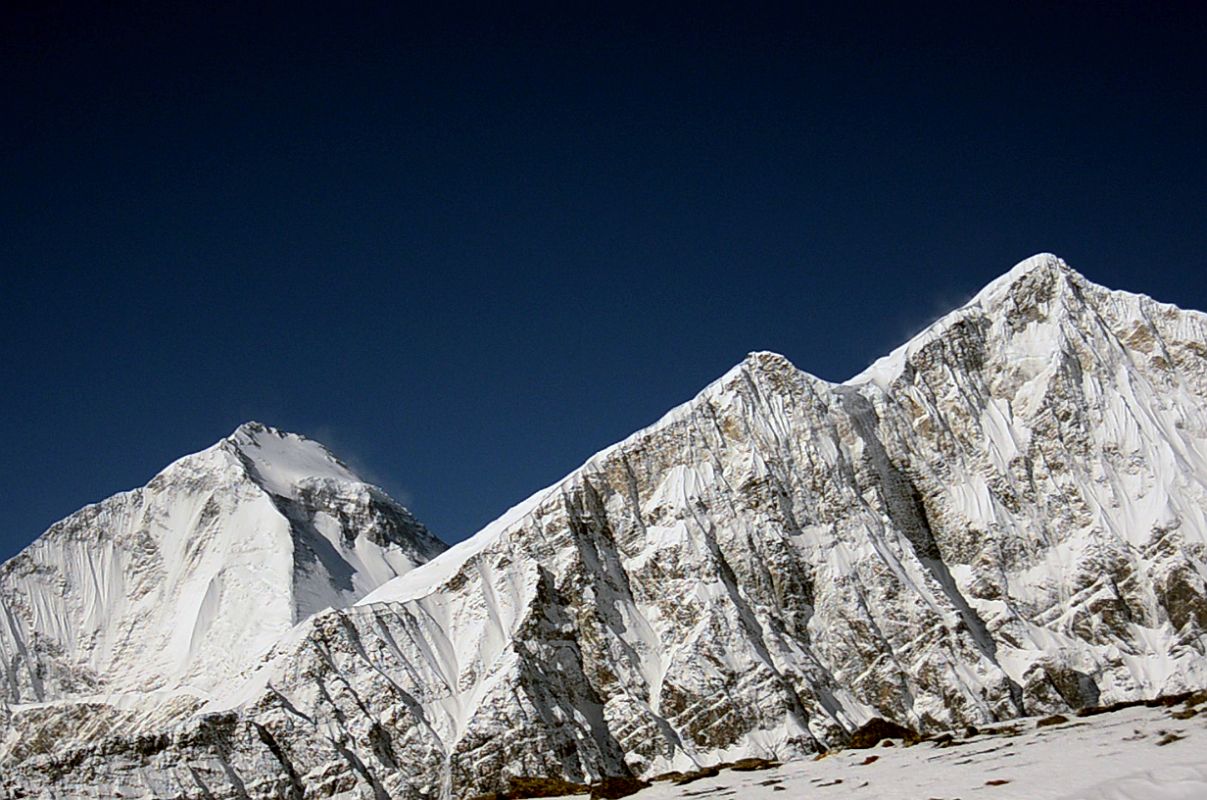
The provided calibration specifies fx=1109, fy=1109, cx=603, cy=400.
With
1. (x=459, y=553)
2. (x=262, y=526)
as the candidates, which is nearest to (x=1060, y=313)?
(x=459, y=553)

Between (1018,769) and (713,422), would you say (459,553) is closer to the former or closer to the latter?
(713,422)

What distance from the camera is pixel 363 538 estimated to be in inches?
6014

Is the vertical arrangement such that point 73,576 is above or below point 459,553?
above

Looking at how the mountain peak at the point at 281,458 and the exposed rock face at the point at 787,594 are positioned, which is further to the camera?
the mountain peak at the point at 281,458

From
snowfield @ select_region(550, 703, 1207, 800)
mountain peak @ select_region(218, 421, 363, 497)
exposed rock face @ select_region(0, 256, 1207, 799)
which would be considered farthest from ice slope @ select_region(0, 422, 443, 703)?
snowfield @ select_region(550, 703, 1207, 800)

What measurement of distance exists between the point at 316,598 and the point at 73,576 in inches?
1516

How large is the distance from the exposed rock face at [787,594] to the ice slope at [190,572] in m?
17.9

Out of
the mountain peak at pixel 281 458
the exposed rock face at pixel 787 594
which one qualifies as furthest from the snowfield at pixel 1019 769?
the mountain peak at pixel 281 458

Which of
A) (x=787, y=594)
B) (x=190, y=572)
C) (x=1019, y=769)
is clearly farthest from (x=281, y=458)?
(x=1019, y=769)

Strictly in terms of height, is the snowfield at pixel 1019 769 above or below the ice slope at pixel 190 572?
below

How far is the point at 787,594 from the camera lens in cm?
9719

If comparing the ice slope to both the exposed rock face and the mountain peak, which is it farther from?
the exposed rock face

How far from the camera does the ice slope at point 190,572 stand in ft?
415

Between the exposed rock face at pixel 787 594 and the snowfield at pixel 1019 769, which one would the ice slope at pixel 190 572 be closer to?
the exposed rock face at pixel 787 594
